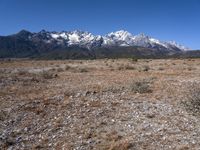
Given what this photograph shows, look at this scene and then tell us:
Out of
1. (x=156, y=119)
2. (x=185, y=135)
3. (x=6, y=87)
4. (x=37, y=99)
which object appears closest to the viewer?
(x=185, y=135)

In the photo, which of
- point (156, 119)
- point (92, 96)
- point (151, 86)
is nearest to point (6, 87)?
point (92, 96)

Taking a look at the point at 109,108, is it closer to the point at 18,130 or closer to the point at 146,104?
the point at 146,104

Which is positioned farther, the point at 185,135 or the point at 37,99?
the point at 37,99

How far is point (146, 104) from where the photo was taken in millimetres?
20594

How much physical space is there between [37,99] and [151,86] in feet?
29.5

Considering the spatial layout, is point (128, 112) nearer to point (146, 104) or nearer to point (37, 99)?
point (146, 104)

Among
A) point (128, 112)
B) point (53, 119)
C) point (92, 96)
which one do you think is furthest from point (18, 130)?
point (92, 96)

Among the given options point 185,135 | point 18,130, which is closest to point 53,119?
point 18,130

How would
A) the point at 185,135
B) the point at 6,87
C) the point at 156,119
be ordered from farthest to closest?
1. the point at 6,87
2. the point at 156,119
3. the point at 185,135

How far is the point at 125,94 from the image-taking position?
23.8 m

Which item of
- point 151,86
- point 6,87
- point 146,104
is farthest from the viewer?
point 6,87

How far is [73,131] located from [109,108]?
13.1 feet

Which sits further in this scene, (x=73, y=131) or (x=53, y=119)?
(x=53, y=119)

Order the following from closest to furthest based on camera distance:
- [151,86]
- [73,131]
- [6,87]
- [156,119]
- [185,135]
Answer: [185,135] → [73,131] → [156,119] → [151,86] → [6,87]
